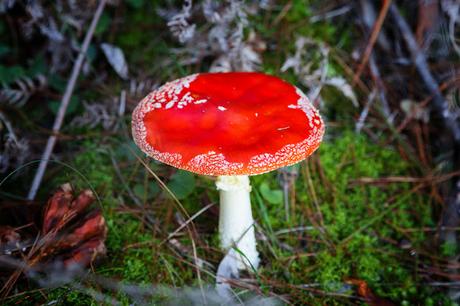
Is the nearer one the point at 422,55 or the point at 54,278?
the point at 54,278

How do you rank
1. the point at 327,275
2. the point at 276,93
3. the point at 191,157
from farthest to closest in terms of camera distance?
1. the point at 327,275
2. the point at 276,93
3. the point at 191,157

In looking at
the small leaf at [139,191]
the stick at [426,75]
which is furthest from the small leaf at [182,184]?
the stick at [426,75]

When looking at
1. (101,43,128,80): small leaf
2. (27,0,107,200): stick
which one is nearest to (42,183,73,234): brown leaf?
(27,0,107,200): stick

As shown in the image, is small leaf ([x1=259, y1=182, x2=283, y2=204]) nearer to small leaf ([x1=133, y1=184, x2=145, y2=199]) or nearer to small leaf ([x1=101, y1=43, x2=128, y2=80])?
small leaf ([x1=133, y1=184, x2=145, y2=199])

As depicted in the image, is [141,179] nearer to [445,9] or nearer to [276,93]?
[276,93]

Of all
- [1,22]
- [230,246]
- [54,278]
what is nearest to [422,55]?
[230,246]
